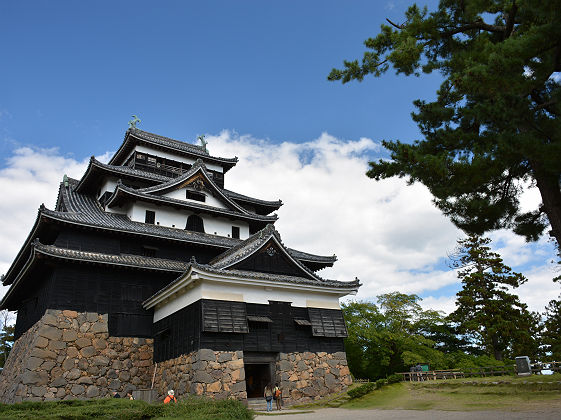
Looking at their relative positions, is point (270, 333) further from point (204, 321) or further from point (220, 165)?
point (220, 165)

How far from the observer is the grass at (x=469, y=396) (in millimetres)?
11516

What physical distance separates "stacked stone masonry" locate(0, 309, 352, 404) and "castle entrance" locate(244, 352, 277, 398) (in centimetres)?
36

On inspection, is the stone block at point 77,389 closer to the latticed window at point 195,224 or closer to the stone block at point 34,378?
the stone block at point 34,378

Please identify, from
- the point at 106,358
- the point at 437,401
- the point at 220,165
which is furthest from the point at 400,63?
the point at 220,165

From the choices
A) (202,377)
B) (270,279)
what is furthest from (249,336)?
(202,377)

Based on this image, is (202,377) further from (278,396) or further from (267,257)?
(267,257)

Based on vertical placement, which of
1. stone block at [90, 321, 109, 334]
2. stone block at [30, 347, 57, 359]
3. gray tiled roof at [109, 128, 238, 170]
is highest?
gray tiled roof at [109, 128, 238, 170]

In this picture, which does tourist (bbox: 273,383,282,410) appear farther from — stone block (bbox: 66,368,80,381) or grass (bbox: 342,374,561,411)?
stone block (bbox: 66,368,80,381)

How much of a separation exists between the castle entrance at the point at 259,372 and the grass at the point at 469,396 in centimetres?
325

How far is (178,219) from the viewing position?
23578 millimetres

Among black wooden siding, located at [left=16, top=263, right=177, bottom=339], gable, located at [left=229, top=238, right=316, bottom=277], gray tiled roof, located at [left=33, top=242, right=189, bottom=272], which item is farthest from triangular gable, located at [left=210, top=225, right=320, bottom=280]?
black wooden siding, located at [left=16, top=263, right=177, bottom=339]

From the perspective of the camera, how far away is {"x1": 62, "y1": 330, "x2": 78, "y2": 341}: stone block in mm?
16772

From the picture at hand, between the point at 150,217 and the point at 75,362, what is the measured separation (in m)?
8.41

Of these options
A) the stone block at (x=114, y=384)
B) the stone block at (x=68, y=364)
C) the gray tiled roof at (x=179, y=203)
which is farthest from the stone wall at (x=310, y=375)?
the gray tiled roof at (x=179, y=203)
